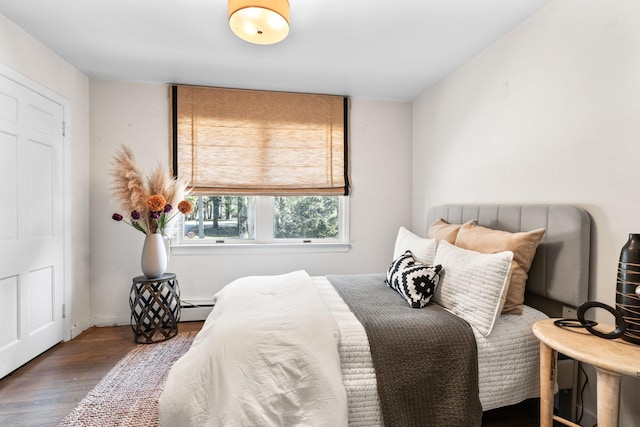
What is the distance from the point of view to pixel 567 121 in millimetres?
1672

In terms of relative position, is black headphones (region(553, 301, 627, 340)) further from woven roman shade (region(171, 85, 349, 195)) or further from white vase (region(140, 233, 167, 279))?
white vase (region(140, 233, 167, 279))

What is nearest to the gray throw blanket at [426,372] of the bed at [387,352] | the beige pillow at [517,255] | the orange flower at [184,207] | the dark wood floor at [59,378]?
the bed at [387,352]

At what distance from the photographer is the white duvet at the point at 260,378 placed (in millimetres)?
1137

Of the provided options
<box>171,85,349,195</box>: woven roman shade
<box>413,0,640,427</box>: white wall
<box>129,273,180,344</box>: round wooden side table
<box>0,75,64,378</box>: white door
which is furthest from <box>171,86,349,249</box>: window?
<box>413,0,640,427</box>: white wall

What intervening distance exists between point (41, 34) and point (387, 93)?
290cm

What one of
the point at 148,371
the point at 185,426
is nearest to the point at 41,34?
the point at 148,371

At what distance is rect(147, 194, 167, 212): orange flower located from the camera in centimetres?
245

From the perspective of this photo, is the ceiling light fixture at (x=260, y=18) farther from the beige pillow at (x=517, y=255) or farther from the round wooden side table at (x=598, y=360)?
the round wooden side table at (x=598, y=360)

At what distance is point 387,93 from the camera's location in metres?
3.20

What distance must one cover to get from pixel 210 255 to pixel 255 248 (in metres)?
0.45

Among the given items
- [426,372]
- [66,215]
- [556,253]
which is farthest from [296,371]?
[66,215]

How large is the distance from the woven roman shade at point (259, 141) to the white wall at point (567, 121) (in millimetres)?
1315

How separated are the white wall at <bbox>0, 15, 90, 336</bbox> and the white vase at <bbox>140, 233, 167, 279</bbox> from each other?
69 centimetres

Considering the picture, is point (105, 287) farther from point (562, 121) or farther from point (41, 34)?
point (562, 121)
